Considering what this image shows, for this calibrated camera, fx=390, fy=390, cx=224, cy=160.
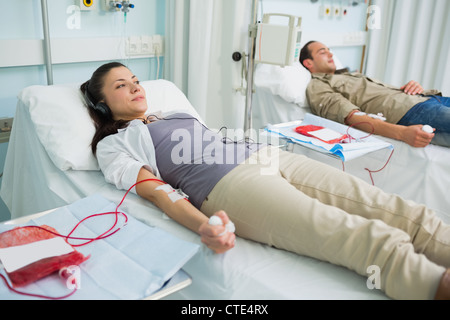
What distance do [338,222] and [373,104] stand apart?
1.71 meters

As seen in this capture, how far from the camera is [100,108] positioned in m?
1.72

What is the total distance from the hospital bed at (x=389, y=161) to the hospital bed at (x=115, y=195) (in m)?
0.79

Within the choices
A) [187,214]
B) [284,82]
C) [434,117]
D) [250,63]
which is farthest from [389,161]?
[187,214]

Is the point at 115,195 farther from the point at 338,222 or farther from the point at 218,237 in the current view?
the point at 338,222

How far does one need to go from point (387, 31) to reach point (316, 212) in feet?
11.1

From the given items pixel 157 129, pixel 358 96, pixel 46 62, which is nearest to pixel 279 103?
pixel 358 96

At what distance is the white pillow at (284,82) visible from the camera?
254 cm

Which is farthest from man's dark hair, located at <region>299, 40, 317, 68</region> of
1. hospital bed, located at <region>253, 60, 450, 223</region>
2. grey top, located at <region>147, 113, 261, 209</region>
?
grey top, located at <region>147, 113, 261, 209</region>

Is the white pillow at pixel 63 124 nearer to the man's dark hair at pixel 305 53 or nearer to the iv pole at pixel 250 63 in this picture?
the iv pole at pixel 250 63

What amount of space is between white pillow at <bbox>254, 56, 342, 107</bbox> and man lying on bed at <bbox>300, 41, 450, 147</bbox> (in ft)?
0.20

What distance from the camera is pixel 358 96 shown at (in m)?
2.69

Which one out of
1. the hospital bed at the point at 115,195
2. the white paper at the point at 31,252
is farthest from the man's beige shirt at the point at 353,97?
the white paper at the point at 31,252
